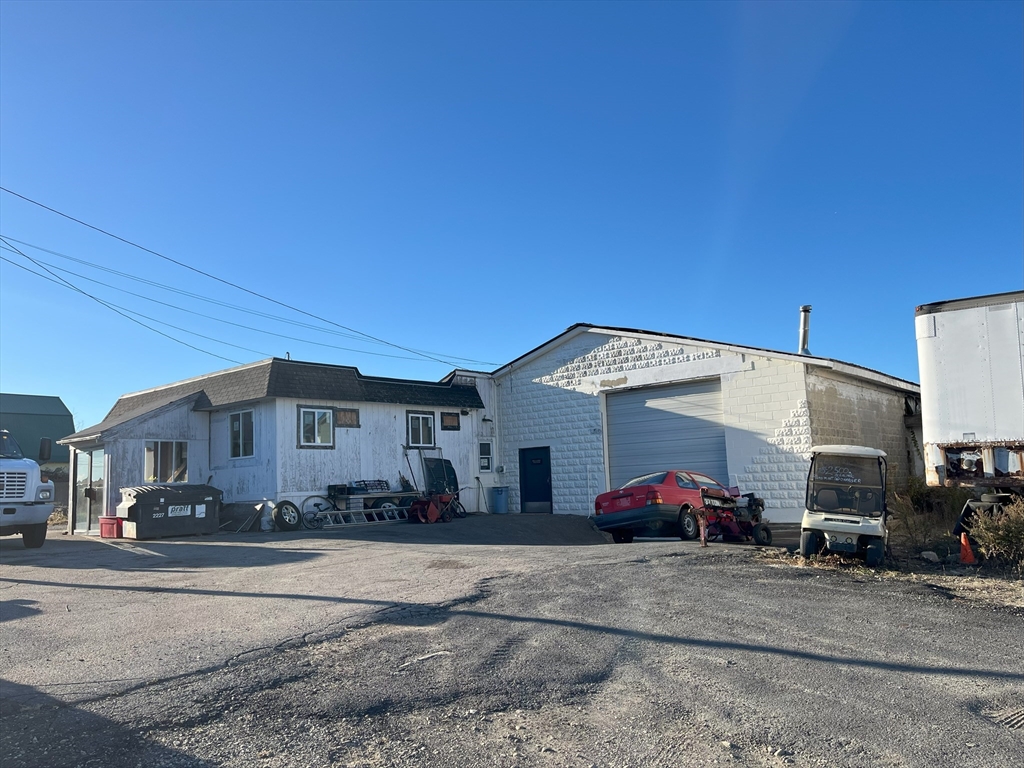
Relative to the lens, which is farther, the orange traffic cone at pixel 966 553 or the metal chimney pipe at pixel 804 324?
the metal chimney pipe at pixel 804 324

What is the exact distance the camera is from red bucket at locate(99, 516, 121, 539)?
18.8 meters

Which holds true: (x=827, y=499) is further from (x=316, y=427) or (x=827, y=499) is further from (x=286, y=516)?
(x=316, y=427)

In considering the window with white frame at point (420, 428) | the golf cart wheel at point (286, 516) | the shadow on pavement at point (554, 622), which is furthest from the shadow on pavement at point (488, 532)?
the shadow on pavement at point (554, 622)

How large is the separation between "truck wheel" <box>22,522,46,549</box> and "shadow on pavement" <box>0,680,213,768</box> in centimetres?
1268

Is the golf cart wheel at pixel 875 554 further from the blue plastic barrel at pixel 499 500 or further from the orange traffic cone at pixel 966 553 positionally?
the blue plastic barrel at pixel 499 500

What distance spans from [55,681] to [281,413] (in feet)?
49.4

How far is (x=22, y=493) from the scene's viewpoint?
15594 mm

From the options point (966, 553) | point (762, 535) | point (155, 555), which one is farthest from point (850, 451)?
point (155, 555)

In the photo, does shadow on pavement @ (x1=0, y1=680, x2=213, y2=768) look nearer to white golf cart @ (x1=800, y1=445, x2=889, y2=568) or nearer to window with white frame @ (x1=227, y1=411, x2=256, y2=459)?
white golf cart @ (x1=800, y1=445, x2=889, y2=568)

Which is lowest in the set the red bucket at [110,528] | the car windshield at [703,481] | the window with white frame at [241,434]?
the red bucket at [110,528]

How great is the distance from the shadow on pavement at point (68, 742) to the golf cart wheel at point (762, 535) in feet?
41.5

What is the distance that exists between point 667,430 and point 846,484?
9886 millimetres

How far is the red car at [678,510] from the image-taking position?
15.3 metres

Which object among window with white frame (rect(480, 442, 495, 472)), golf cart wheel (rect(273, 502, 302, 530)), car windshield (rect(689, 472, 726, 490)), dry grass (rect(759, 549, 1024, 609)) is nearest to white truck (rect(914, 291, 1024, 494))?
dry grass (rect(759, 549, 1024, 609))
